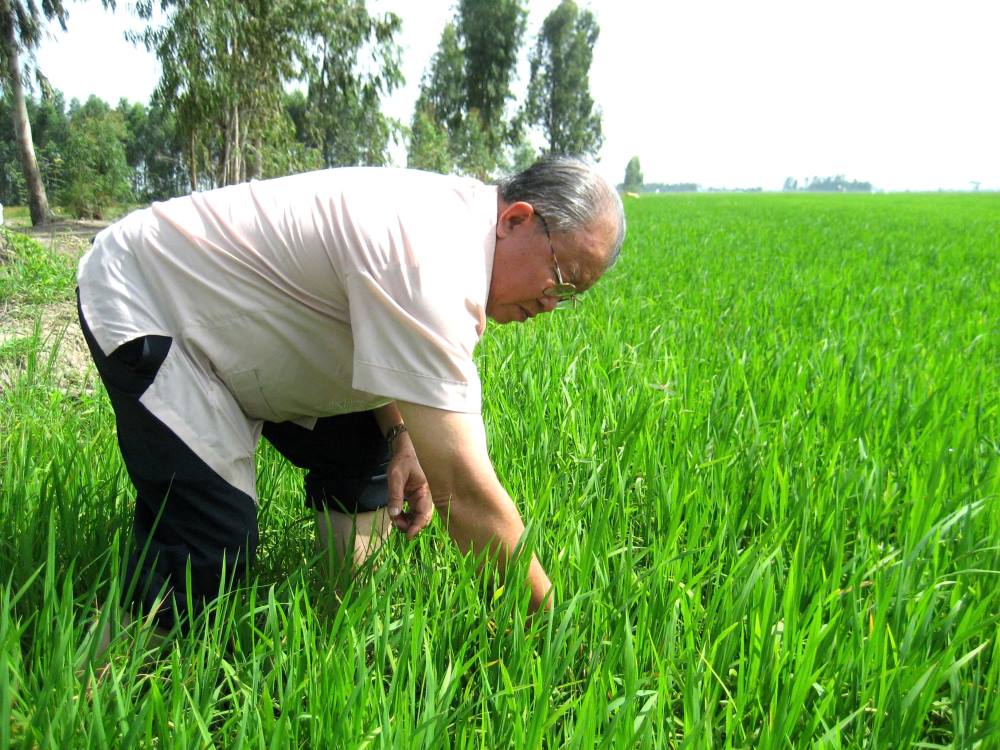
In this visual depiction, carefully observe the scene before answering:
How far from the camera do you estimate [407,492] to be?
1.83 metres

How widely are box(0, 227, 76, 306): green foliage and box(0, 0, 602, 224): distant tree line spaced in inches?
113

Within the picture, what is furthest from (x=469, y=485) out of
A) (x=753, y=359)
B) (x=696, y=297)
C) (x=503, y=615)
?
(x=696, y=297)

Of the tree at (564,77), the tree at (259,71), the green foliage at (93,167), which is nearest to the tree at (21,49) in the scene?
the tree at (259,71)

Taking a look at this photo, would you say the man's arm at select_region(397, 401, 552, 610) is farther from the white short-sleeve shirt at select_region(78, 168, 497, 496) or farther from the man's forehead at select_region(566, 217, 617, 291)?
the man's forehead at select_region(566, 217, 617, 291)

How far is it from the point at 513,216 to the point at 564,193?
96 mm

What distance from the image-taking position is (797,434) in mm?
2316

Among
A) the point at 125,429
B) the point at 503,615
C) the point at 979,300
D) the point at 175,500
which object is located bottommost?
the point at 979,300

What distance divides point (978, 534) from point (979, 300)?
13.6 ft

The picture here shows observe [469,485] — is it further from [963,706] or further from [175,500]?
[963,706]

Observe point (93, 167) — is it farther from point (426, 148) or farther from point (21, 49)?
point (21, 49)

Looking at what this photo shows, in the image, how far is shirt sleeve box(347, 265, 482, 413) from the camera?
1.22 m

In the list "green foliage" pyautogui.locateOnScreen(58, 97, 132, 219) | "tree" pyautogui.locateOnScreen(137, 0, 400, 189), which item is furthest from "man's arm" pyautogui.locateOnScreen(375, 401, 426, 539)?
"green foliage" pyautogui.locateOnScreen(58, 97, 132, 219)

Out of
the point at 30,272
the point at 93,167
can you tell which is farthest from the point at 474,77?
the point at 30,272

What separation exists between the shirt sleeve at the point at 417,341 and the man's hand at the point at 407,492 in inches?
17.7
